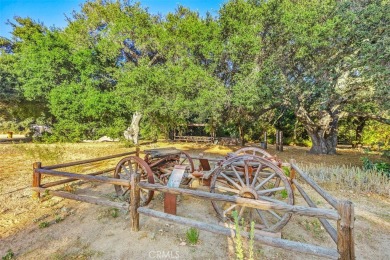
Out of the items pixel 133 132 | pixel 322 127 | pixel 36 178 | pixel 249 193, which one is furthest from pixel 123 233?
pixel 133 132

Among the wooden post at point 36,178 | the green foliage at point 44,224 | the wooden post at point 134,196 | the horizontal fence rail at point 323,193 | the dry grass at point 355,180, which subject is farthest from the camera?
the dry grass at point 355,180

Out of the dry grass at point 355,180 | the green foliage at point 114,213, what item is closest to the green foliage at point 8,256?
the green foliage at point 114,213

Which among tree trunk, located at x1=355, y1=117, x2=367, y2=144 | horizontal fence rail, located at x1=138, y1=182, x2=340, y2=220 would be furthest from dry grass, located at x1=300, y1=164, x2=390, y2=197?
tree trunk, located at x1=355, y1=117, x2=367, y2=144

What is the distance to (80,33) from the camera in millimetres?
16406

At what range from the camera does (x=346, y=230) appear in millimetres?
2131

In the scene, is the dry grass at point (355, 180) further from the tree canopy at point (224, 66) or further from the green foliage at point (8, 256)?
the green foliage at point (8, 256)

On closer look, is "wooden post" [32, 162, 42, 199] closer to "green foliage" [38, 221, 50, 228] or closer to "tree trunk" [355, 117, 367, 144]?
"green foliage" [38, 221, 50, 228]

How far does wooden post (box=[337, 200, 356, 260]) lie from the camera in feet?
6.93

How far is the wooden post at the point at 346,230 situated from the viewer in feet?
6.93

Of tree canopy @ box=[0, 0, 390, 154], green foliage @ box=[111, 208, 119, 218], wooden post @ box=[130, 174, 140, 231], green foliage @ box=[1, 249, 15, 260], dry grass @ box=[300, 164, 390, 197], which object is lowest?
green foliage @ box=[1, 249, 15, 260]

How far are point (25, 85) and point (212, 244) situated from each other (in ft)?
62.2

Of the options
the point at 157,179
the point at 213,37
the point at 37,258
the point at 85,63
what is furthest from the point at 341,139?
the point at 85,63

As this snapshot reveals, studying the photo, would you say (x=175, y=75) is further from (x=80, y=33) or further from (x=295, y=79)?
(x=80, y=33)

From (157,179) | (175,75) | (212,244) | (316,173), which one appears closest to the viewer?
(212,244)
